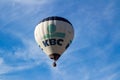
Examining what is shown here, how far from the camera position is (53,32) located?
388 feet

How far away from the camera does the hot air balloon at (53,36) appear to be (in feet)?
Result: 386

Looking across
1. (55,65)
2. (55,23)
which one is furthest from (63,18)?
(55,65)

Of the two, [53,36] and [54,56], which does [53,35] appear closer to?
[53,36]

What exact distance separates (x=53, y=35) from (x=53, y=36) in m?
0.21

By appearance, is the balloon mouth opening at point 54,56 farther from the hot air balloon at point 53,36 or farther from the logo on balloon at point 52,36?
the logo on balloon at point 52,36

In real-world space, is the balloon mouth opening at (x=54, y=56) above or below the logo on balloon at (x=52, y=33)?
below

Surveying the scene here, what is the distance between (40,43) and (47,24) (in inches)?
173

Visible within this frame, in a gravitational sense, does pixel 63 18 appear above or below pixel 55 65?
above

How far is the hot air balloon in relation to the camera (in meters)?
118

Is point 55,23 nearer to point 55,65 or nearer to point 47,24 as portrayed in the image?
point 47,24

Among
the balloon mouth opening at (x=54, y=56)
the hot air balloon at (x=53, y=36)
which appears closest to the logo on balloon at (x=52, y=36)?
the hot air balloon at (x=53, y=36)

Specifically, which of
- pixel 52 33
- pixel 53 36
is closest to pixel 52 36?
pixel 53 36

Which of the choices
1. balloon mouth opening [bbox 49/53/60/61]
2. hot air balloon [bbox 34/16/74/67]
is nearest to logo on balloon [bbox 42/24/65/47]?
hot air balloon [bbox 34/16/74/67]

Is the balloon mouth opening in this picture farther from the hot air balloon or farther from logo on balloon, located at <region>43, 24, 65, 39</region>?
logo on balloon, located at <region>43, 24, 65, 39</region>
